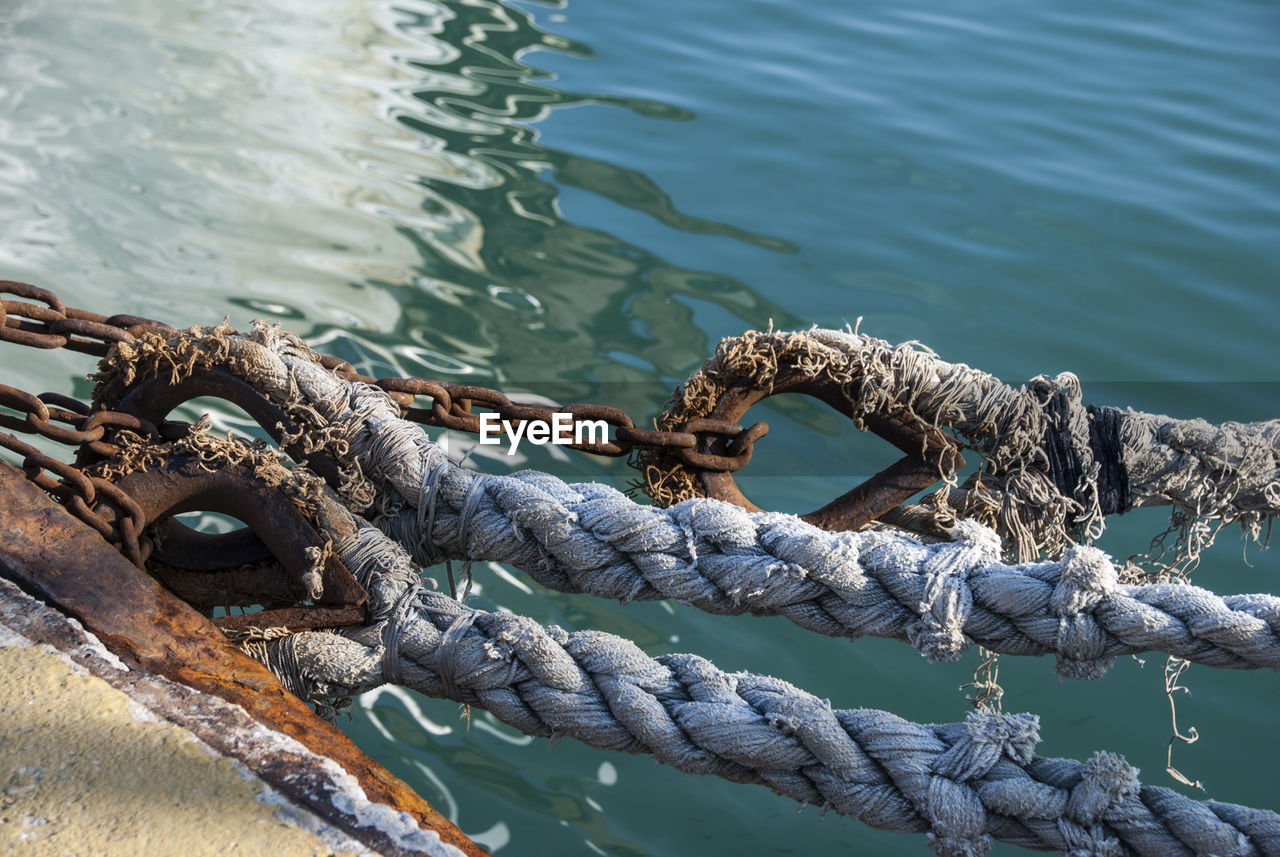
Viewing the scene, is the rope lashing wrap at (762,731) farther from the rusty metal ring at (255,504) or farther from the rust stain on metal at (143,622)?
the rust stain on metal at (143,622)

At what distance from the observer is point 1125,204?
414 cm

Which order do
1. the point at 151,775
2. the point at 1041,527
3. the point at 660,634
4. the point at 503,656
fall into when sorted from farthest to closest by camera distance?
the point at 660,634, the point at 1041,527, the point at 503,656, the point at 151,775

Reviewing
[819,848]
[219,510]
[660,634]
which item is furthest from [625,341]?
[219,510]

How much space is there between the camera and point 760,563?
1639 mm

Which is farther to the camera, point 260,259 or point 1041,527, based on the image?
point 260,259

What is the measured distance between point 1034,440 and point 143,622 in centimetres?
151

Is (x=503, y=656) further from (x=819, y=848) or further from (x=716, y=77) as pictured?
(x=716, y=77)

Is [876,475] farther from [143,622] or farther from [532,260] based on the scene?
[532,260]

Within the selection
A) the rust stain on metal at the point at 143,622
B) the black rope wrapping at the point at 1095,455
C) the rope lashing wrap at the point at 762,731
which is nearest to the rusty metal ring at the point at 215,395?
the rope lashing wrap at the point at 762,731

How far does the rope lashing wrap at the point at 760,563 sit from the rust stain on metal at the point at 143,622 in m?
0.36

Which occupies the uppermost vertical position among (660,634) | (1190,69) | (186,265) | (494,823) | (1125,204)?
(1190,69)

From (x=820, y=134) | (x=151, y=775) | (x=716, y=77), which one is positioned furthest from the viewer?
(x=716, y=77)

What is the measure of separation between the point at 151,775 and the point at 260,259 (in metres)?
2.80

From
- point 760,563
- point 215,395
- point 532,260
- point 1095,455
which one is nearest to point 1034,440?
point 1095,455
